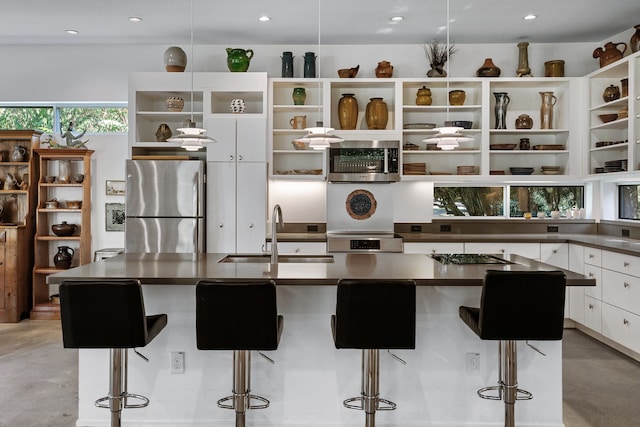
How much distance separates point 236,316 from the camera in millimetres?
2359

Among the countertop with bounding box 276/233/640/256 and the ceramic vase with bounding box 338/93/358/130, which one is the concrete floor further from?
the ceramic vase with bounding box 338/93/358/130

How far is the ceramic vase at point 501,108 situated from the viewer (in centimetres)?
536

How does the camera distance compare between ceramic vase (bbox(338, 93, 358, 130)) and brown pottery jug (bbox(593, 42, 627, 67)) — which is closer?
brown pottery jug (bbox(593, 42, 627, 67))

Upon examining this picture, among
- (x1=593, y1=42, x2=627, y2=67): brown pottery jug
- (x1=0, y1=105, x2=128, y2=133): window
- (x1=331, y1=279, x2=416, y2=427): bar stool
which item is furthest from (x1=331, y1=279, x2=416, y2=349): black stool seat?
(x1=0, y1=105, x2=128, y2=133): window

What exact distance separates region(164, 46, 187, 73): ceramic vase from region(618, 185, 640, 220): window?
15.4 feet

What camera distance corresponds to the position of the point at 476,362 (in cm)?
292

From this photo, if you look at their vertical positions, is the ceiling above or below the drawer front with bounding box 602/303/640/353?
above

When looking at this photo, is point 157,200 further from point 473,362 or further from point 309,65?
point 473,362

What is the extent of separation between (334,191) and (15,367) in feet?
10.9

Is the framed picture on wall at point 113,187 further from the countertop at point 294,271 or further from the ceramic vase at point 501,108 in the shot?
the ceramic vase at point 501,108

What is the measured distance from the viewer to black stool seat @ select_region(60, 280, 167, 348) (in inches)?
92.0

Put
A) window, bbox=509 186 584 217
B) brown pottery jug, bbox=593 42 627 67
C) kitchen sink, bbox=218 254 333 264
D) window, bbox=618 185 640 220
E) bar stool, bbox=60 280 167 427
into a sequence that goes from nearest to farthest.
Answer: bar stool, bbox=60 280 167 427 < kitchen sink, bbox=218 254 333 264 < brown pottery jug, bbox=593 42 627 67 < window, bbox=618 185 640 220 < window, bbox=509 186 584 217

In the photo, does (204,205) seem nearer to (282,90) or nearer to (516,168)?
(282,90)

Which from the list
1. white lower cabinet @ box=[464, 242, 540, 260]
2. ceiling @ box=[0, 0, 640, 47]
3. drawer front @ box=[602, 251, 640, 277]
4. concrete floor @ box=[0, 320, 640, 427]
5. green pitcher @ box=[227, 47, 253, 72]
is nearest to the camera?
concrete floor @ box=[0, 320, 640, 427]
